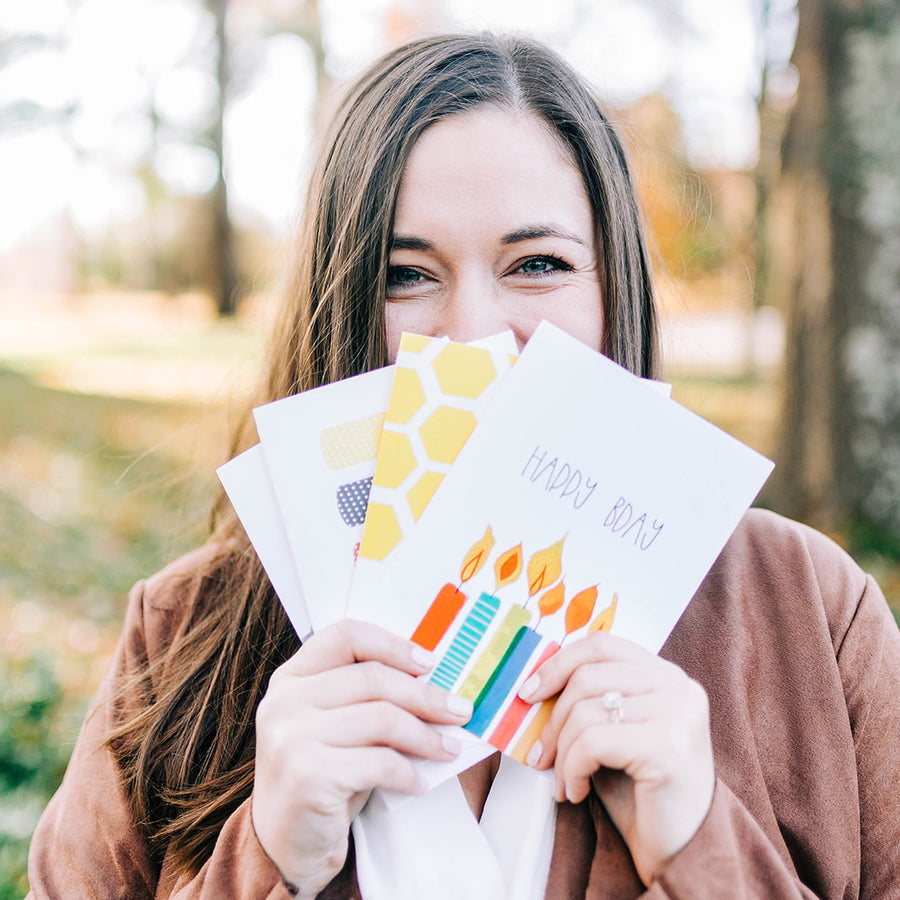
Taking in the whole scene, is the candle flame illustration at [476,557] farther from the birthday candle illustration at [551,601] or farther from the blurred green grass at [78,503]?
the blurred green grass at [78,503]

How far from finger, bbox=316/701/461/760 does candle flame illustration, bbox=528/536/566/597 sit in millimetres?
234

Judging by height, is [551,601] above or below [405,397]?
below

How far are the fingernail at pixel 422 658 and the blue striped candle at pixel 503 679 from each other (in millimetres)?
82

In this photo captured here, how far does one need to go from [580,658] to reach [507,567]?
16 cm

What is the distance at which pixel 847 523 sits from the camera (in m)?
4.23

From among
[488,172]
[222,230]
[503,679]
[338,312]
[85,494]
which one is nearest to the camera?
[503,679]

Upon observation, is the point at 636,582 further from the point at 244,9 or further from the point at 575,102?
the point at 244,9

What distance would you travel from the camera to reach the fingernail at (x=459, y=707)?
1.03 metres

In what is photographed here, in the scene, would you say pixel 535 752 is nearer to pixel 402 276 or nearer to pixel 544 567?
pixel 544 567

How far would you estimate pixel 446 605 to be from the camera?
1087 millimetres

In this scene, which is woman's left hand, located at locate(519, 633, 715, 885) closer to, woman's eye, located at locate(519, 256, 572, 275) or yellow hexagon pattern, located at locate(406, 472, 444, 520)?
yellow hexagon pattern, located at locate(406, 472, 444, 520)

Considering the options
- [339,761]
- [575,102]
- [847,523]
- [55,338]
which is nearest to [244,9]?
[55,338]

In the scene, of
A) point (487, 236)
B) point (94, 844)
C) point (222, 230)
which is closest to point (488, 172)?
point (487, 236)

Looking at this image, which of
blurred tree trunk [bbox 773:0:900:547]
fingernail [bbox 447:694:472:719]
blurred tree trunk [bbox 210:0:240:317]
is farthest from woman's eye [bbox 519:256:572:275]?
blurred tree trunk [bbox 210:0:240:317]
